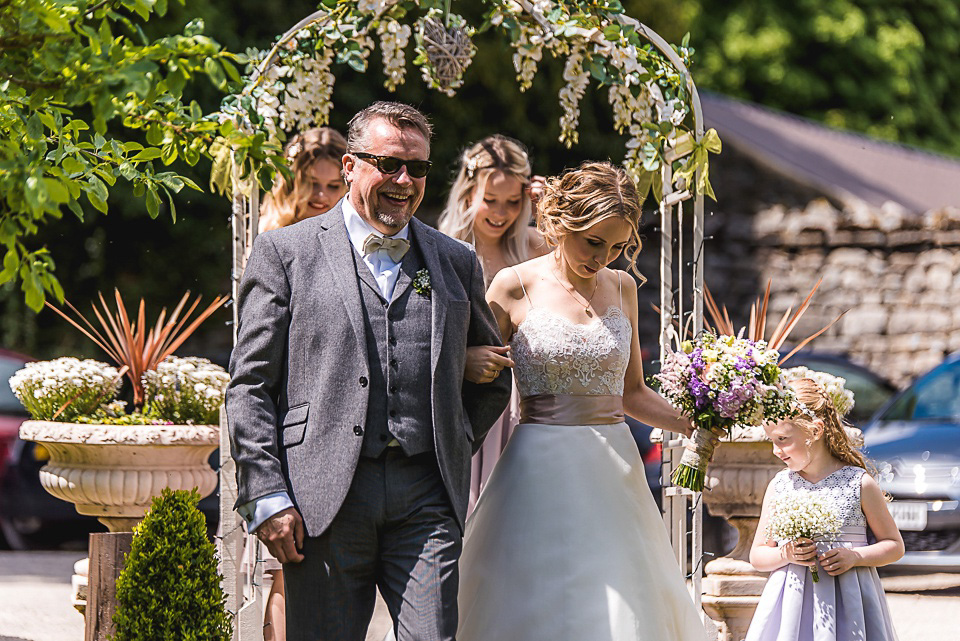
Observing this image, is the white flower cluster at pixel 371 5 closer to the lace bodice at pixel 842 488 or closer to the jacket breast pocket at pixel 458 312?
the jacket breast pocket at pixel 458 312

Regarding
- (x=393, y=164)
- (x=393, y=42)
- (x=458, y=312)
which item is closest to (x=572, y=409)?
(x=458, y=312)

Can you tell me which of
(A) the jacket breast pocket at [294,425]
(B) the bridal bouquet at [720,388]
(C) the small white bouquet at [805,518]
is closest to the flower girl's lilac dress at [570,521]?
(B) the bridal bouquet at [720,388]

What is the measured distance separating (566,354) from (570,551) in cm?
69

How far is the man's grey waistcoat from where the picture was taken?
358 centimetres

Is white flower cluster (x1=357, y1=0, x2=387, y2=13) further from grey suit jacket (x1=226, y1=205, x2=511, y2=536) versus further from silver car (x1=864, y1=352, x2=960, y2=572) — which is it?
silver car (x1=864, y1=352, x2=960, y2=572)

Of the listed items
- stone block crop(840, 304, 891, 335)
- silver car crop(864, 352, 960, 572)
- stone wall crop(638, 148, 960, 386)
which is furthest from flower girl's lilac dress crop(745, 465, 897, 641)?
stone block crop(840, 304, 891, 335)

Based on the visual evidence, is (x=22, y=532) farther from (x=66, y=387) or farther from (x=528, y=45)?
(x=528, y=45)

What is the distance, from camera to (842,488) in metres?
4.76

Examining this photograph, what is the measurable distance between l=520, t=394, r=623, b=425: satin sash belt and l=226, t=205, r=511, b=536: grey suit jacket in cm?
69

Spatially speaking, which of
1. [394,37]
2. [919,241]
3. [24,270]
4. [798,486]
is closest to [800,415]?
[798,486]

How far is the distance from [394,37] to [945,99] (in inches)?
828

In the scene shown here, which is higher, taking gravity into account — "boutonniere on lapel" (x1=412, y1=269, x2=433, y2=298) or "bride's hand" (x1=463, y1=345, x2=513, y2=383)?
"boutonniere on lapel" (x1=412, y1=269, x2=433, y2=298)

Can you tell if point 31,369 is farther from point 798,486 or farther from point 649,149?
point 798,486

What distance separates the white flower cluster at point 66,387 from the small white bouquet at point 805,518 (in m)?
3.23
